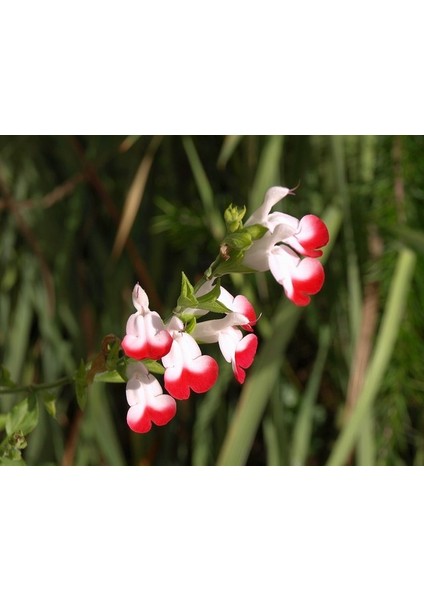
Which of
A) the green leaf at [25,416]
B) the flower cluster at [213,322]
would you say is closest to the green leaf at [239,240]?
the flower cluster at [213,322]

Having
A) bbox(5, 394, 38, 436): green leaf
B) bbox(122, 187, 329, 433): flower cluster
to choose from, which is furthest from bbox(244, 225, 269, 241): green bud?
bbox(5, 394, 38, 436): green leaf

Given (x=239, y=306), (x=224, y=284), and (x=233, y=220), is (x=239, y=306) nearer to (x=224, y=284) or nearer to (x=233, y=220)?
(x=233, y=220)

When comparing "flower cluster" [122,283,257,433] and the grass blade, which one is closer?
"flower cluster" [122,283,257,433]

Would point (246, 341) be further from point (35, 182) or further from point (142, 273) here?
point (35, 182)

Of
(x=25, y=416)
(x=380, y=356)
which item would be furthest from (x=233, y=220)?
(x=380, y=356)

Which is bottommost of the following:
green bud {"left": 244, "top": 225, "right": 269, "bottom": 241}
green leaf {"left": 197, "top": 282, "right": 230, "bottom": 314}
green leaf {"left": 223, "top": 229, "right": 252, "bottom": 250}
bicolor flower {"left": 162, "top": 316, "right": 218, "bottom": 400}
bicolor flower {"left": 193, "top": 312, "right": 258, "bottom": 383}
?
bicolor flower {"left": 162, "top": 316, "right": 218, "bottom": 400}

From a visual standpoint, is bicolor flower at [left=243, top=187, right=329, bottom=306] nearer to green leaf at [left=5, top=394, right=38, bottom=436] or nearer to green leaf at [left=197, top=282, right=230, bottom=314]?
green leaf at [left=197, top=282, right=230, bottom=314]
